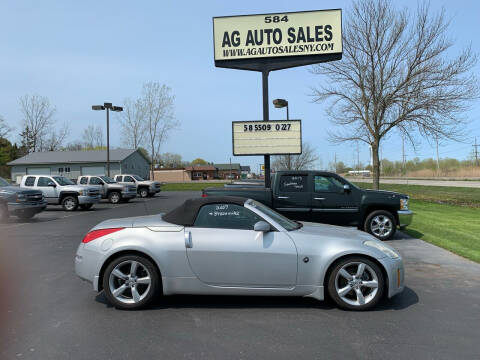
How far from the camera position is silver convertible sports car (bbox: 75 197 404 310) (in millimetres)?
4602

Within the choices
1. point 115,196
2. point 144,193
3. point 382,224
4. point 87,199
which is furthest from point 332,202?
point 144,193

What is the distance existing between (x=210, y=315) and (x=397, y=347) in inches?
79.8

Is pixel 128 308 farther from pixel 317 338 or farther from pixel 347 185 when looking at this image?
pixel 347 185

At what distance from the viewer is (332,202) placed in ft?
32.6

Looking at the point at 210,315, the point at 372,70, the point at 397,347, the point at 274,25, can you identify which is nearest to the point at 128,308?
A: the point at 210,315

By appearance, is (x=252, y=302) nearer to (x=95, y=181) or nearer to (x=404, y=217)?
(x=404, y=217)

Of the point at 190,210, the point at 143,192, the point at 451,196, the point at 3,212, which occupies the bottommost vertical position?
the point at 451,196

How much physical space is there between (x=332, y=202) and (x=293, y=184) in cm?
109

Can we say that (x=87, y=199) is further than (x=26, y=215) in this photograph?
Yes

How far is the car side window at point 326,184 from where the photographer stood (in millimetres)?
10008

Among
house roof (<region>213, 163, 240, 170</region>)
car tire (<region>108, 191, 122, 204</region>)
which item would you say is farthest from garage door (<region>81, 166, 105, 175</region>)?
house roof (<region>213, 163, 240, 170</region>)

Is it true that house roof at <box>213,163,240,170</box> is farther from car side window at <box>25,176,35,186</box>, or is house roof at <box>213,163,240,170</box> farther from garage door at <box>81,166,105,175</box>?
car side window at <box>25,176,35,186</box>

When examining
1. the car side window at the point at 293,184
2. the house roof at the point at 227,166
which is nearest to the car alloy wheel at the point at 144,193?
the car side window at the point at 293,184

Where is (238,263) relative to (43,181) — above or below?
below
